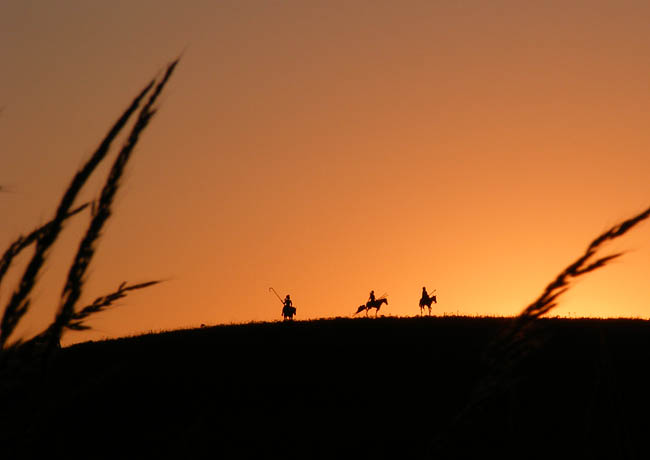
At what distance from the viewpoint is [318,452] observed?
23406 mm

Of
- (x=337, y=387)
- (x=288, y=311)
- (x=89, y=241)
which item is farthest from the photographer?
(x=288, y=311)

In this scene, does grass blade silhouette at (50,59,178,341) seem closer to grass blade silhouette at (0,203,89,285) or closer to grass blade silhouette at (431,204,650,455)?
grass blade silhouette at (0,203,89,285)

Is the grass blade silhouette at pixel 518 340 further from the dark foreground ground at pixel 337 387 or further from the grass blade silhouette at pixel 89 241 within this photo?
the dark foreground ground at pixel 337 387

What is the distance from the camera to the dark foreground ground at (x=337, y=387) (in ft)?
77.8

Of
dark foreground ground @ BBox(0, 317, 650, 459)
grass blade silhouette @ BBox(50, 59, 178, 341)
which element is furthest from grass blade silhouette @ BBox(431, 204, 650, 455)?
dark foreground ground @ BBox(0, 317, 650, 459)

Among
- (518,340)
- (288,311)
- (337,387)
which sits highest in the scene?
(288,311)

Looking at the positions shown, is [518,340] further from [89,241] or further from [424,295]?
[424,295]

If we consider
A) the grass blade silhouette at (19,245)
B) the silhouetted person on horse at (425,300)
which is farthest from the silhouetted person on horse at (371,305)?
the grass blade silhouette at (19,245)

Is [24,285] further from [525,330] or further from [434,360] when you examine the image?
[434,360]

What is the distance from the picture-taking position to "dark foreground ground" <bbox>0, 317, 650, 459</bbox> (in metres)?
23.7

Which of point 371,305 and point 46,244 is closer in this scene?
point 46,244

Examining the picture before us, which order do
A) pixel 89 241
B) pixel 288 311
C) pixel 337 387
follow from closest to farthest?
pixel 89 241 < pixel 337 387 < pixel 288 311

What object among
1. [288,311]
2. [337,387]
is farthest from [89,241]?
[288,311]

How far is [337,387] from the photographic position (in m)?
28.6
